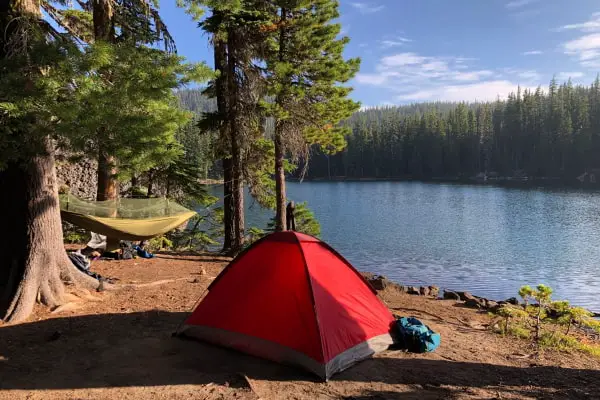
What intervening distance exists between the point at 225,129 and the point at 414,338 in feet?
26.1

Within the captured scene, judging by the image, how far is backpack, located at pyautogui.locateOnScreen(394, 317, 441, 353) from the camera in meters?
4.76

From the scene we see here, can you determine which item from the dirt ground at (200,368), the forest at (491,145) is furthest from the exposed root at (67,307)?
the forest at (491,145)

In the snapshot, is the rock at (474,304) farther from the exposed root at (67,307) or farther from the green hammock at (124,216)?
the exposed root at (67,307)

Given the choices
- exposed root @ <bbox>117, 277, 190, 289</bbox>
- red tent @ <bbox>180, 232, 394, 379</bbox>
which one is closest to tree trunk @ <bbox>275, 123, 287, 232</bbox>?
exposed root @ <bbox>117, 277, 190, 289</bbox>

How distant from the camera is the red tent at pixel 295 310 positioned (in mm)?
4164

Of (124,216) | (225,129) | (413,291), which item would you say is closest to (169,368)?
(124,216)

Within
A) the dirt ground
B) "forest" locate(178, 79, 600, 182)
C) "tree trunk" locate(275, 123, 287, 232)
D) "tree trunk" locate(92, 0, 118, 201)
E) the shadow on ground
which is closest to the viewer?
the dirt ground

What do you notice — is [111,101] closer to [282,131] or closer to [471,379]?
[471,379]

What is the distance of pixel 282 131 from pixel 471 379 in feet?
26.5

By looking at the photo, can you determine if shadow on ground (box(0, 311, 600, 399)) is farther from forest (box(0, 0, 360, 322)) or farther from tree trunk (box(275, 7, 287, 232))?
tree trunk (box(275, 7, 287, 232))

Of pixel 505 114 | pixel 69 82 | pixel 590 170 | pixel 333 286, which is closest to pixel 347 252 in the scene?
pixel 333 286

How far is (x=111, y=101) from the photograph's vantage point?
4.36 m

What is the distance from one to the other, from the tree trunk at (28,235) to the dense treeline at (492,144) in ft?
263

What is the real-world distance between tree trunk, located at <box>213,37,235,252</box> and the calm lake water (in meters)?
0.98
